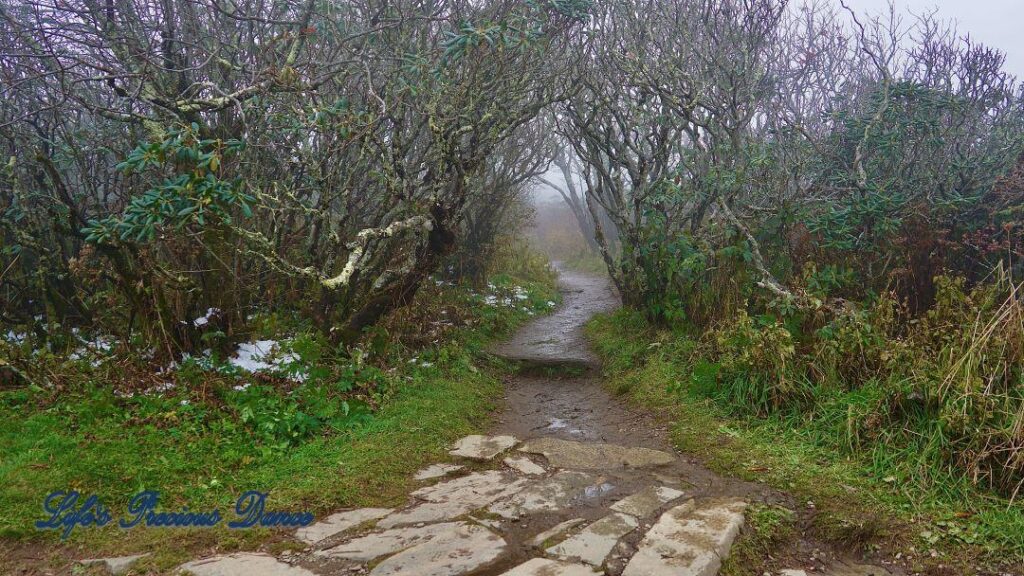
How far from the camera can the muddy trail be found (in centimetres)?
321

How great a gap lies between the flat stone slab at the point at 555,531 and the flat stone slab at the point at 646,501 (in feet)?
0.98

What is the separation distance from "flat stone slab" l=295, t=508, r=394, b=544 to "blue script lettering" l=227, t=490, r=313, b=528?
0.09 meters

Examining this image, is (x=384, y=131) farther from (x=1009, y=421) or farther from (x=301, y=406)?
(x=1009, y=421)

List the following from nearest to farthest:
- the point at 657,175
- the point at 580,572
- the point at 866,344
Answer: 1. the point at 580,572
2. the point at 866,344
3. the point at 657,175

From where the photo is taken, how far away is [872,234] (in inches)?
279

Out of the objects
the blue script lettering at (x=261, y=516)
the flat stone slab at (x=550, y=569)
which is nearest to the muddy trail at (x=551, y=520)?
the flat stone slab at (x=550, y=569)

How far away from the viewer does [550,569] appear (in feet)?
10.3

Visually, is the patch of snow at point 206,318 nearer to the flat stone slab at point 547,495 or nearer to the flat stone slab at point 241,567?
the flat stone slab at point 241,567

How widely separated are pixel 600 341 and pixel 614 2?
15.8 feet

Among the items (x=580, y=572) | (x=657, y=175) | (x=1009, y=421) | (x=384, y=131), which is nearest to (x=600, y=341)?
(x=657, y=175)

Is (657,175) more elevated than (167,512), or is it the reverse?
(657,175)

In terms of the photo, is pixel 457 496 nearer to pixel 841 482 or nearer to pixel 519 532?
pixel 519 532

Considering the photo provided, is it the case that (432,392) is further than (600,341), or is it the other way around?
(600,341)

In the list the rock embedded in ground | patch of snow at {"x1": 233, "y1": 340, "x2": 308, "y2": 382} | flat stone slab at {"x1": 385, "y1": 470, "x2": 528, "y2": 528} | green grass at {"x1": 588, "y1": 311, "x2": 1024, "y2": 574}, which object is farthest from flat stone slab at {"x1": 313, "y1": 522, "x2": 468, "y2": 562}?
patch of snow at {"x1": 233, "y1": 340, "x2": 308, "y2": 382}
